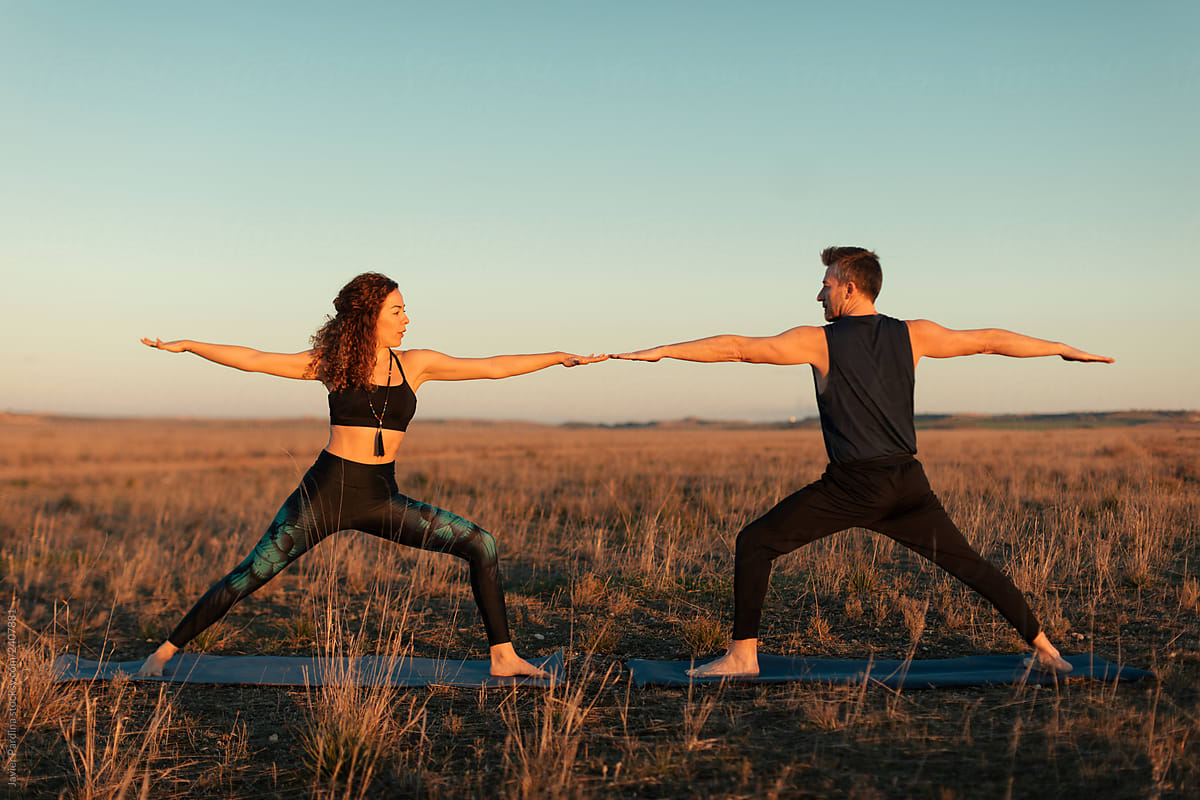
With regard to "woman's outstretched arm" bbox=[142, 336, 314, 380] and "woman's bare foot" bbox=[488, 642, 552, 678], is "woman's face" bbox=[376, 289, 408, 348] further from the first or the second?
"woman's bare foot" bbox=[488, 642, 552, 678]

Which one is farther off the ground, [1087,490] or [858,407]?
[858,407]

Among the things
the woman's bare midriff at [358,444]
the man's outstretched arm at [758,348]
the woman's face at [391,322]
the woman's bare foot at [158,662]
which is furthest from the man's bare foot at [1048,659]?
the woman's bare foot at [158,662]

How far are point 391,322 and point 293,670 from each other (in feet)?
7.77

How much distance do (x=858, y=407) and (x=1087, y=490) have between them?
35.1 feet

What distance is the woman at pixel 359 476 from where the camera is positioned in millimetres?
4746

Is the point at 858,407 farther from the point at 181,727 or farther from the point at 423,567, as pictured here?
the point at 423,567

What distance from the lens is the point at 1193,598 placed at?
5867 mm

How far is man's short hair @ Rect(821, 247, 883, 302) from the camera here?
456 cm

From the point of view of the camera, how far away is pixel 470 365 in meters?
5.12

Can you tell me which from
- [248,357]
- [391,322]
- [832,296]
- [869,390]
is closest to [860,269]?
[832,296]

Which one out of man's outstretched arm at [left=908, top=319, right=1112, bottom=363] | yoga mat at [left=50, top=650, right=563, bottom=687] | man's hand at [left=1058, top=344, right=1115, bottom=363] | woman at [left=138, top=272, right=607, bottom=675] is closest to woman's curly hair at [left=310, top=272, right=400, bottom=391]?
woman at [left=138, top=272, right=607, bottom=675]

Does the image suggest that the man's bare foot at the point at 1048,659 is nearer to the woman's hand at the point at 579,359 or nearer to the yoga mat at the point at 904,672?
the yoga mat at the point at 904,672

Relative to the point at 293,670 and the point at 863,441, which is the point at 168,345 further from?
the point at 863,441

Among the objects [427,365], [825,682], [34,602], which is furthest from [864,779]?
[34,602]
